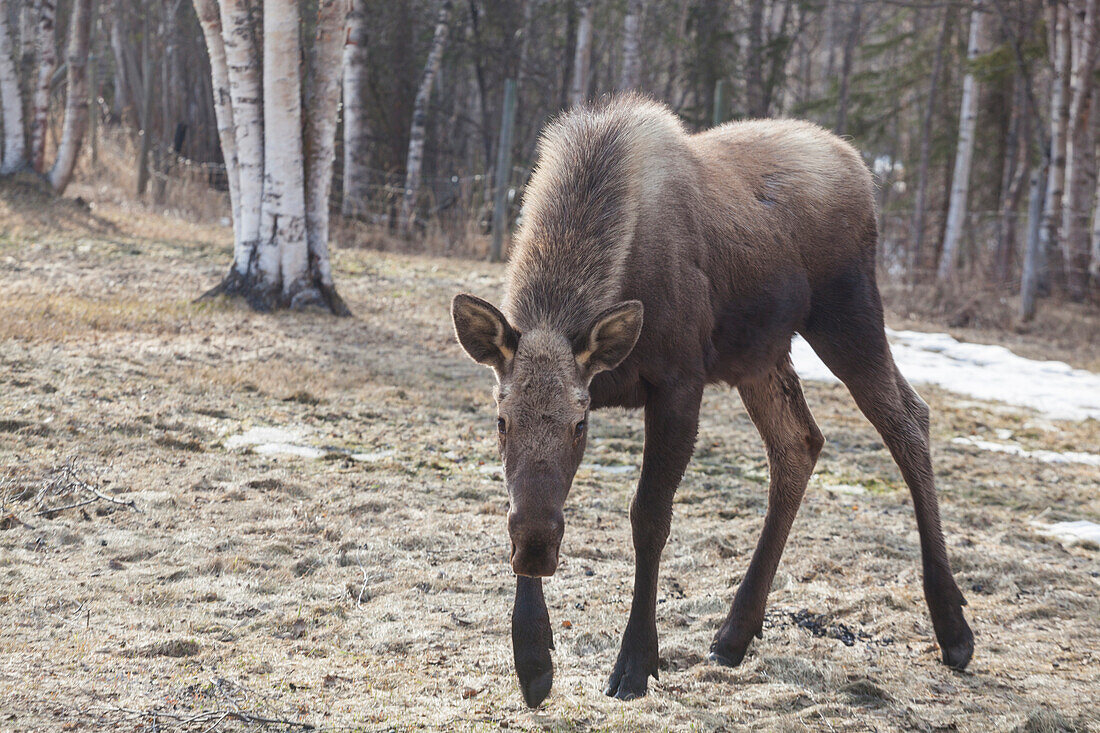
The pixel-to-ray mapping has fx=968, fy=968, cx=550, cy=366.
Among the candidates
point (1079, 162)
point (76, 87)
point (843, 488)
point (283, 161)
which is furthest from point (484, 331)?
point (1079, 162)

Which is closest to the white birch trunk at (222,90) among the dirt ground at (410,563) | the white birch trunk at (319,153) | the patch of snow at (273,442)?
the white birch trunk at (319,153)

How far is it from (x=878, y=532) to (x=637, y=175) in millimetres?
2715

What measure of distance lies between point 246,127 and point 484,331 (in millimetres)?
7185

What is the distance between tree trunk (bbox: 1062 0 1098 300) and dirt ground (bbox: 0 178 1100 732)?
751 centimetres

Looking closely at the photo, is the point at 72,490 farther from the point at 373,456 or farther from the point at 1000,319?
the point at 1000,319

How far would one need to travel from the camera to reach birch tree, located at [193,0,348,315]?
9242 millimetres

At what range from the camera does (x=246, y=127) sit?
31.6 ft

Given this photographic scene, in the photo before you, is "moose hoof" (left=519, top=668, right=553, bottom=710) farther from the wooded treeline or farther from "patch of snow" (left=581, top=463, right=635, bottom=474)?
the wooded treeline

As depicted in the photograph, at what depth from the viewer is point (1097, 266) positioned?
47.5ft

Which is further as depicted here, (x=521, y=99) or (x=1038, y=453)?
(x=521, y=99)

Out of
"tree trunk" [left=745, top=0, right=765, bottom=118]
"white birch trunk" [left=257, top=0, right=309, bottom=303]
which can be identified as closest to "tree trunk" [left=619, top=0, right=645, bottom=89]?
"tree trunk" [left=745, top=0, right=765, bottom=118]

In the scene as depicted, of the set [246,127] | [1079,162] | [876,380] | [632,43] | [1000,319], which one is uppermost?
[632,43]

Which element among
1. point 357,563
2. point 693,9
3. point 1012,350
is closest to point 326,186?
point 357,563

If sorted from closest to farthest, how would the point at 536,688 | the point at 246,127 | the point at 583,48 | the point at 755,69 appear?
the point at 536,688
the point at 246,127
the point at 583,48
the point at 755,69
